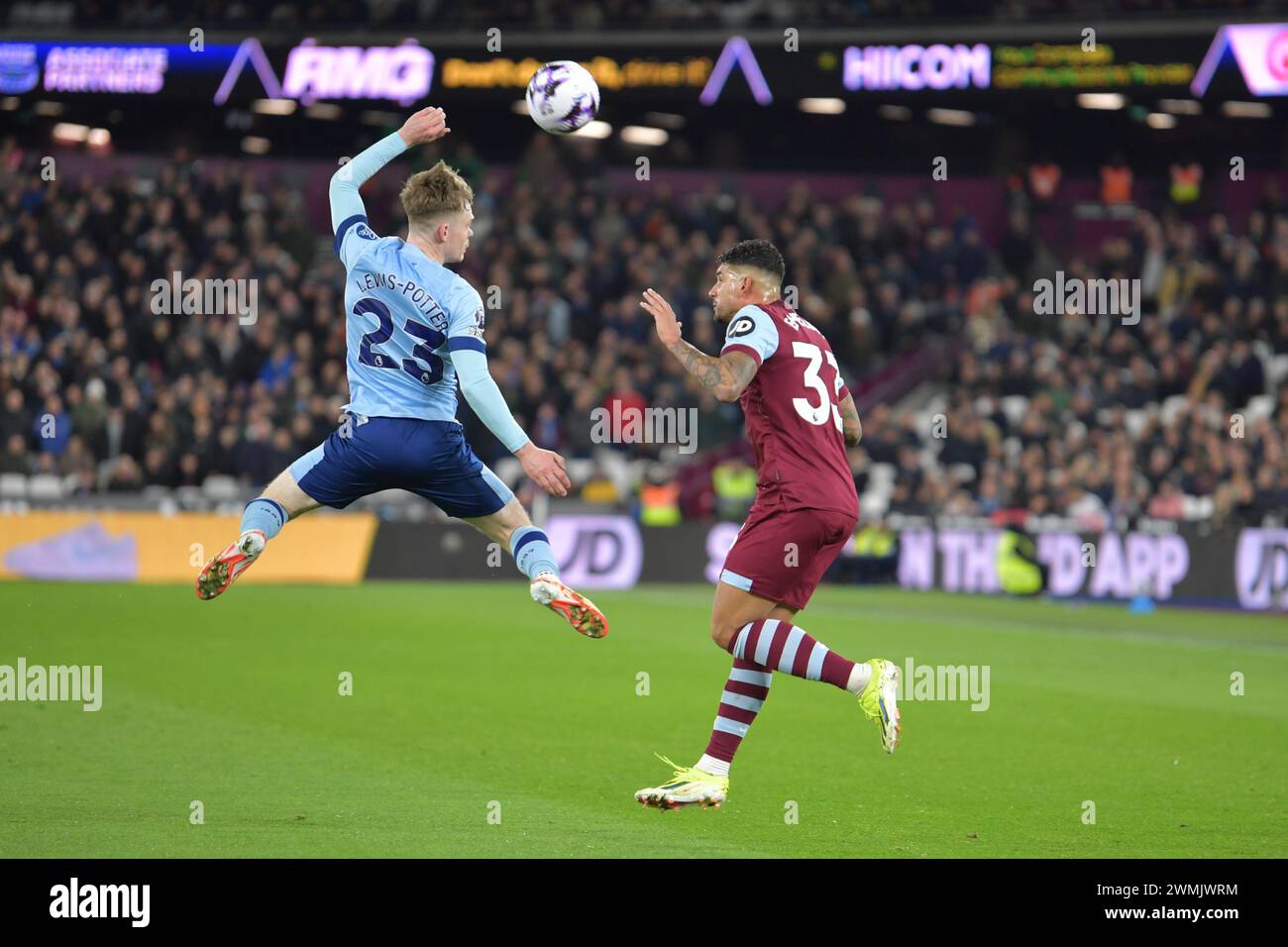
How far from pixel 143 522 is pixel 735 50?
13.8 meters

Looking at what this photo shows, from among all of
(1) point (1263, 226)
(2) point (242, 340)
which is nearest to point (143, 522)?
(2) point (242, 340)

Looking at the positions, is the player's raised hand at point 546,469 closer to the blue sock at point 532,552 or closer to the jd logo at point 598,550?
the blue sock at point 532,552

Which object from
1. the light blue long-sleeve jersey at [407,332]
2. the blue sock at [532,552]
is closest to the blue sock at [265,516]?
the light blue long-sleeve jersey at [407,332]

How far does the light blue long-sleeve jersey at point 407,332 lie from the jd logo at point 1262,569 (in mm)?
16224

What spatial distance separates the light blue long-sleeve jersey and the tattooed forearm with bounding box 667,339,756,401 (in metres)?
0.85

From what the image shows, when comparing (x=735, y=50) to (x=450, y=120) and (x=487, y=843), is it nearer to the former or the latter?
(x=450, y=120)

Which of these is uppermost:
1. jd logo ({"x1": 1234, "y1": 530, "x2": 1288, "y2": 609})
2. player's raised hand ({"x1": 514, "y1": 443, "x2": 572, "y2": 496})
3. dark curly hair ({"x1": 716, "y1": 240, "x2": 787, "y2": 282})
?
dark curly hair ({"x1": 716, "y1": 240, "x2": 787, "y2": 282})

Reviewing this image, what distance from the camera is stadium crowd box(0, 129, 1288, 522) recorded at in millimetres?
24875

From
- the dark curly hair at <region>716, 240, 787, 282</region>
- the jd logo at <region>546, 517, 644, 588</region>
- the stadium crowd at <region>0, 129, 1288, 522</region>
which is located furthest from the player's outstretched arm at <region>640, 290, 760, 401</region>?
the stadium crowd at <region>0, 129, 1288, 522</region>

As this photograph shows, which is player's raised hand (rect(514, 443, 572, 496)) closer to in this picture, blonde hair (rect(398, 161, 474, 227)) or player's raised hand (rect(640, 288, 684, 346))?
player's raised hand (rect(640, 288, 684, 346))

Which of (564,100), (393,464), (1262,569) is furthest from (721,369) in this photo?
(1262,569)

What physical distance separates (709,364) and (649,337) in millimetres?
21829

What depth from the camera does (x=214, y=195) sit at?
30.7 m

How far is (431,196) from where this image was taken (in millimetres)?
8180
